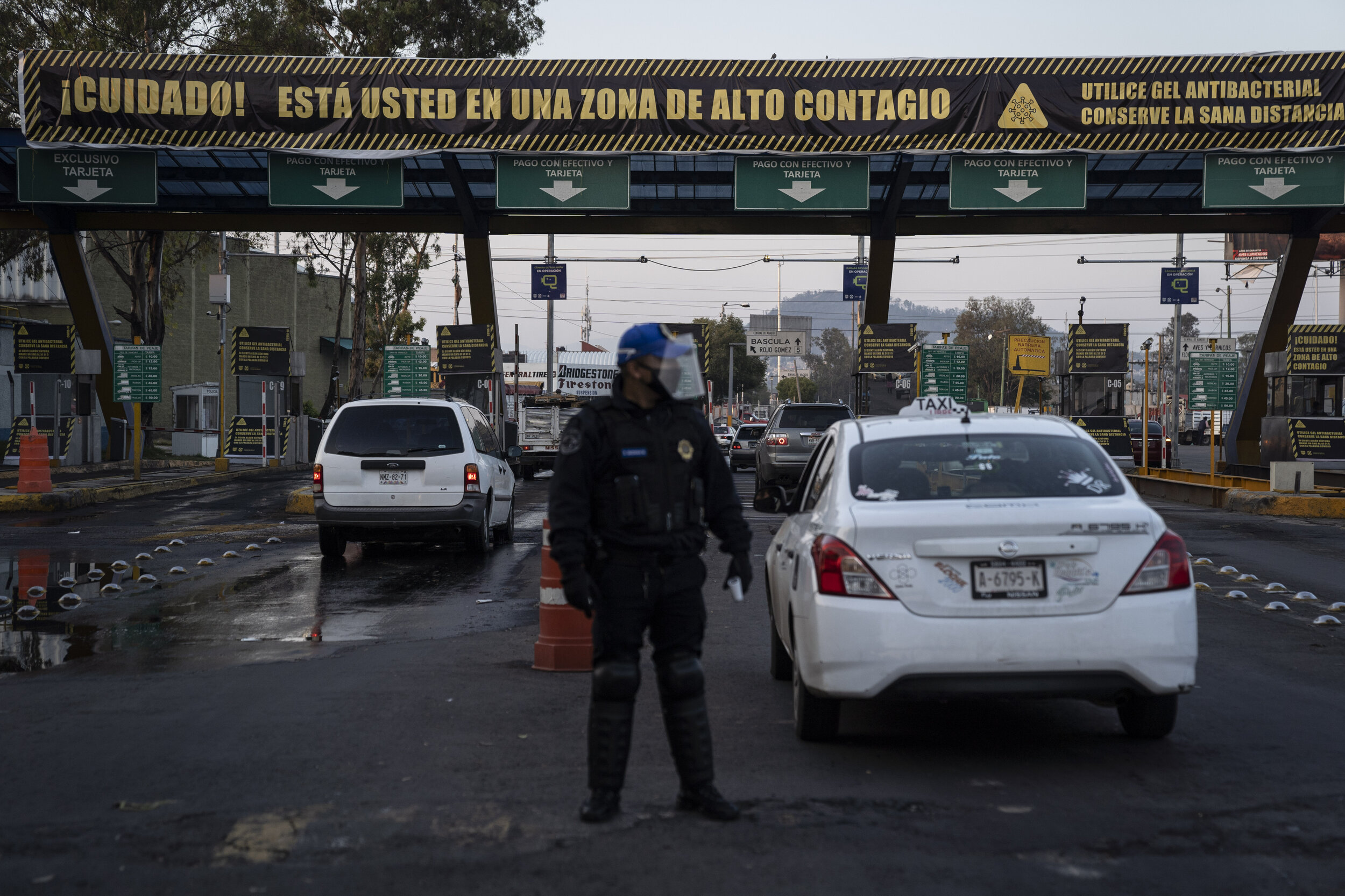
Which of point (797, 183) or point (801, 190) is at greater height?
point (797, 183)

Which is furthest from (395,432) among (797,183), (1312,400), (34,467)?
(1312,400)

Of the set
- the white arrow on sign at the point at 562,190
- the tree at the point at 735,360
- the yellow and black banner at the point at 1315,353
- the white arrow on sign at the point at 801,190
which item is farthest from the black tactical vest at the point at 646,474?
the tree at the point at 735,360

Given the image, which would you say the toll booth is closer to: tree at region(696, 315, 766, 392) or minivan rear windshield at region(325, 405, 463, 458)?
minivan rear windshield at region(325, 405, 463, 458)

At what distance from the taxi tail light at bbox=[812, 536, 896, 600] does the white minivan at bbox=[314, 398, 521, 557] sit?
829cm

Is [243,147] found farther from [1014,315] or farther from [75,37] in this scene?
[1014,315]

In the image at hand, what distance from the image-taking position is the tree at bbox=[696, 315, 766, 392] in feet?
335

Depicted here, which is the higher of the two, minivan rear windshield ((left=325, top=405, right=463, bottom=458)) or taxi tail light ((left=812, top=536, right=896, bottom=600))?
minivan rear windshield ((left=325, top=405, right=463, bottom=458))

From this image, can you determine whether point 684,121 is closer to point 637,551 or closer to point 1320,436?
point 1320,436

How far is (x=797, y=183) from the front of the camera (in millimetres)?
23219

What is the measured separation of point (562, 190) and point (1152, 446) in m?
20.4

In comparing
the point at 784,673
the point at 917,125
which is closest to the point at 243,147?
the point at 917,125

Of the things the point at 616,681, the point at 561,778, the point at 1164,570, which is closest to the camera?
the point at 616,681

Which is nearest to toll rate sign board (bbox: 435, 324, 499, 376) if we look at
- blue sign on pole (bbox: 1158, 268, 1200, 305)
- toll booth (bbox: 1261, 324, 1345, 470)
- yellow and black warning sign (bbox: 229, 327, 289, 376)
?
yellow and black warning sign (bbox: 229, 327, 289, 376)

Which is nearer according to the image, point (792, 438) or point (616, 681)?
point (616, 681)
